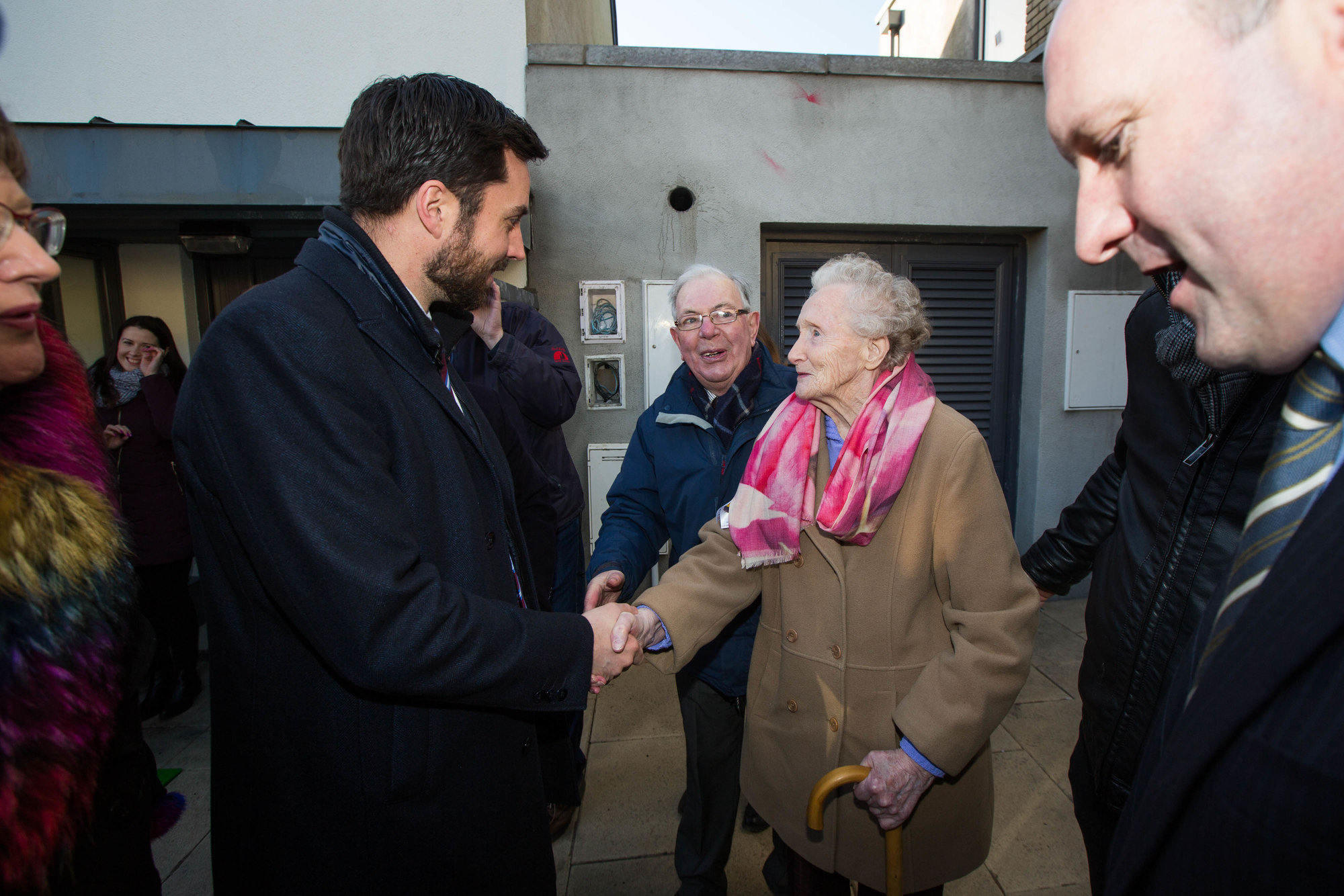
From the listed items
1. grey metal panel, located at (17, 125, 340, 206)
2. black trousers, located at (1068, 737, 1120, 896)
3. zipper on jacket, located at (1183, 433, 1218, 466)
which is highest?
grey metal panel, located at (17, 125, 340, 206)

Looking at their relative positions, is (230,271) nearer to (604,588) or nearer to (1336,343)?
(604,588)

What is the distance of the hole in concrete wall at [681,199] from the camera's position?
463 cm

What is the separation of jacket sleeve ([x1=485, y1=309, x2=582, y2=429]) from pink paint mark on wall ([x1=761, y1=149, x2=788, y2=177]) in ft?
8.33

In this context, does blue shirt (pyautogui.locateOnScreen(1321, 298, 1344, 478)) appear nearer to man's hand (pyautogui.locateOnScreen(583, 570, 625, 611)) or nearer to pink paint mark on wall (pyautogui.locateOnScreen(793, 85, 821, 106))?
man's hand (pyautogui.locateOnScreen(583, 570, 625, 611))

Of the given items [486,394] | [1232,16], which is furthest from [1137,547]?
[486,394]

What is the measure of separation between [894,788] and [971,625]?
43cm

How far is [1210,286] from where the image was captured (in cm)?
70

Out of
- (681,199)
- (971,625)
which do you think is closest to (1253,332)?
(971,625)

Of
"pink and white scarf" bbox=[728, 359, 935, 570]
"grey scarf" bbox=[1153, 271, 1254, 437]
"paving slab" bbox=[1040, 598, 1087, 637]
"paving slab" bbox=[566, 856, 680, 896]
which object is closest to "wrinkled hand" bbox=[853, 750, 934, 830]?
"pink and white scarf" bbox=[728, 359, 935, 570]

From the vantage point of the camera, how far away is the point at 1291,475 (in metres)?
0.69

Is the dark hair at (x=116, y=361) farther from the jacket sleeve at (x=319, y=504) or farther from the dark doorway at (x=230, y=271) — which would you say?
the jacket sleeve at (x=319, y=504)

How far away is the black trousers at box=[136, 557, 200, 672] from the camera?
385 centimetres

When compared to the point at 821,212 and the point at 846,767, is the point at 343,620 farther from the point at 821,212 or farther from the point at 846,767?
the point at 821,212

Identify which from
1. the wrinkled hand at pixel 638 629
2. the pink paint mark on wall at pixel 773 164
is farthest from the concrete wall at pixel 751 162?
the wrinkled hand at pixel 638 629
